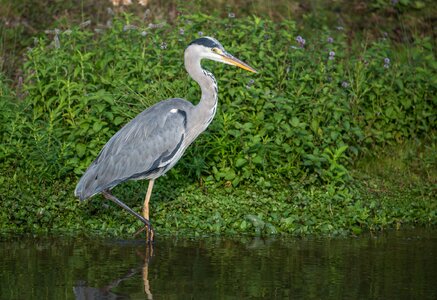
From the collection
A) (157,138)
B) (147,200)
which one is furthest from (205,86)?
(147,200)

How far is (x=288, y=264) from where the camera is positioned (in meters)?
6.76

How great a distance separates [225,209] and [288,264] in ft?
4.70

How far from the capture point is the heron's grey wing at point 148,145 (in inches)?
305

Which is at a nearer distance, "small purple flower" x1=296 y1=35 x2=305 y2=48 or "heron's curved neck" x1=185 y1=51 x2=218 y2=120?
"heron's curved neck" x1=185 y1=51 x2=218 y2=120

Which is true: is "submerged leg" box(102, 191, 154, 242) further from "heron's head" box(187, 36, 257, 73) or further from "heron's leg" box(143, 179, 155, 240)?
"heron's head" box(187, 36, 257, 73)

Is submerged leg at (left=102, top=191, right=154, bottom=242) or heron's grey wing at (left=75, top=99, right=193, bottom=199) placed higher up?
heron's grey wing at (left=75, top=99, right=193, bottom=199)

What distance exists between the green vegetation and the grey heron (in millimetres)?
433

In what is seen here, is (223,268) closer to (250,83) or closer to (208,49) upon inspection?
(208,49)

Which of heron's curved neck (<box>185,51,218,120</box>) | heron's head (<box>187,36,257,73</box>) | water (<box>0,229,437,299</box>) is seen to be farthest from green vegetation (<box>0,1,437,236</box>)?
heron's head (<box>187,36,257,73</box>)

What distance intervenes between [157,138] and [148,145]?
0.09 metres

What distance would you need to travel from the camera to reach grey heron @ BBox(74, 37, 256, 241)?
771 cm

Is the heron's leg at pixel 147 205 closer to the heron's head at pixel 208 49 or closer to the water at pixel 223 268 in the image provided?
the water at pixel 223 268

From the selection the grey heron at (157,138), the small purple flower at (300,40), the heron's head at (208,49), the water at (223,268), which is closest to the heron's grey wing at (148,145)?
the grey heron at (157,138)

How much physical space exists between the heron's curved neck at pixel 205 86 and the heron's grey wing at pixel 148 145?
0.18 metres
